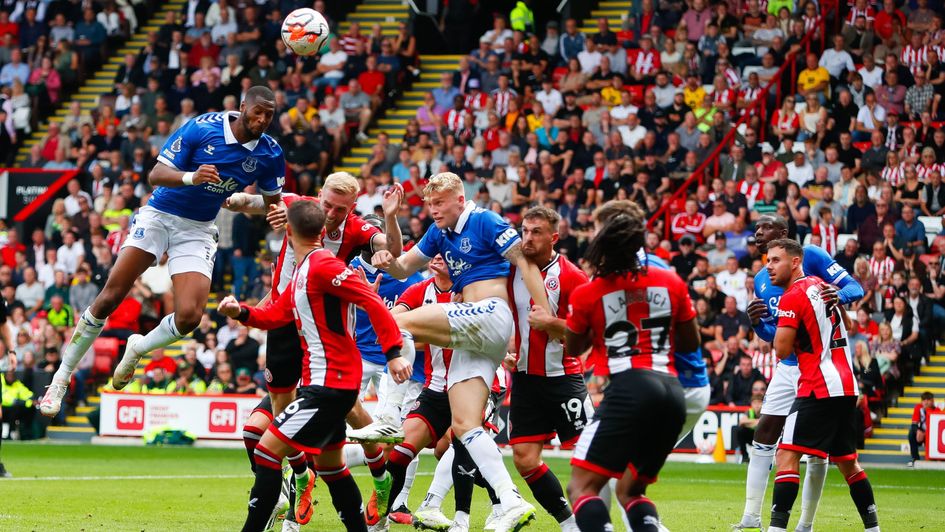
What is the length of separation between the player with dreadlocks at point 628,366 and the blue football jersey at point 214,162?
4.40 meters

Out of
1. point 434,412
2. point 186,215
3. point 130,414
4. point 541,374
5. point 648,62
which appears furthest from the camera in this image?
point 648,62

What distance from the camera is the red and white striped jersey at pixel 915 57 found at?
23.8 meters

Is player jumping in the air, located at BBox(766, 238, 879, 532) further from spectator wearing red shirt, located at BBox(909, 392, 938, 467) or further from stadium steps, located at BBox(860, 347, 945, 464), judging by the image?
stadium steps, located at BBox(860, 347, 945, 464)

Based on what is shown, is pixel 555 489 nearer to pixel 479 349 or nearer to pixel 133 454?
pixel 479 349

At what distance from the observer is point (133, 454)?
20.2 metres

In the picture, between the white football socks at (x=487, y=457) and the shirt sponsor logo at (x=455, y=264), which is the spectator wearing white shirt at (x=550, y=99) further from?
the white football socks at (x=487, y=457)

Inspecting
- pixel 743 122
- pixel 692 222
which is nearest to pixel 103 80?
pixel 743 122

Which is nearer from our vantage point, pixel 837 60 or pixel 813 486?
pixel 813 486

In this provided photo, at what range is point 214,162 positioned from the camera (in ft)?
37.0

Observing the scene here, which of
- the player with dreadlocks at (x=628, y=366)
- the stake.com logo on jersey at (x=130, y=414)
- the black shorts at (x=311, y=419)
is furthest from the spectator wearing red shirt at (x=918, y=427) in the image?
the black shorts at (x=311, y=419)

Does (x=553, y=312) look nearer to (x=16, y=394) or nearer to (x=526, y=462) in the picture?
(x=526, y=462)

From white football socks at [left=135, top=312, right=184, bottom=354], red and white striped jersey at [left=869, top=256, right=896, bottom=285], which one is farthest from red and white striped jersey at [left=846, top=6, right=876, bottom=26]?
white football socks at [left=135, top=312, right=184, bottom=354]

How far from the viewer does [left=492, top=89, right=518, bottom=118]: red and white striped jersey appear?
87.4ft

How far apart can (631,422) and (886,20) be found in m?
19.2
